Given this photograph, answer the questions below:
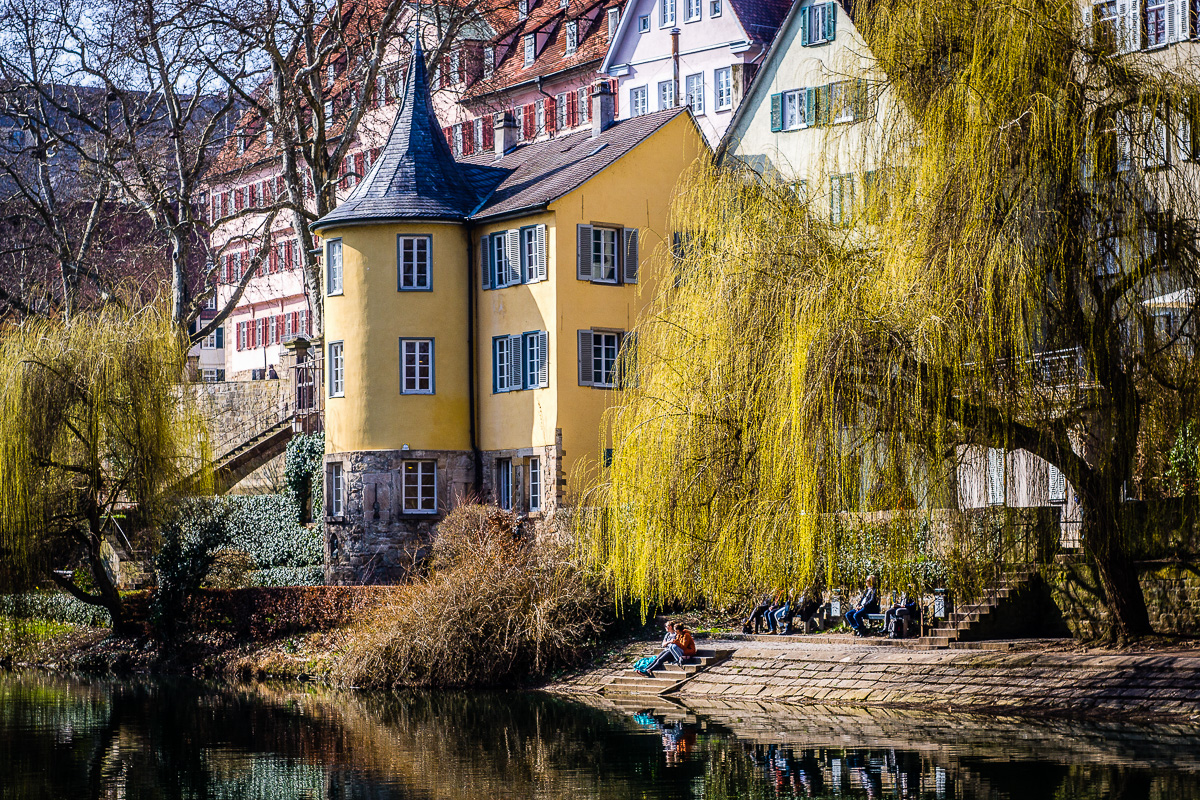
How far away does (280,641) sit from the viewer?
39.7 meters

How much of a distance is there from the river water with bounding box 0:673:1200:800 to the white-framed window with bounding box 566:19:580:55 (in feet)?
142

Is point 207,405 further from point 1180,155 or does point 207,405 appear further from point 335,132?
point 1180,155

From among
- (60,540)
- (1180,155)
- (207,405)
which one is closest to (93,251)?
(207,405)

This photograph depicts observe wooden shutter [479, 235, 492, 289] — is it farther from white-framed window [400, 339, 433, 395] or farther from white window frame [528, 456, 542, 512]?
white window frame [528, 456, 542, 512]

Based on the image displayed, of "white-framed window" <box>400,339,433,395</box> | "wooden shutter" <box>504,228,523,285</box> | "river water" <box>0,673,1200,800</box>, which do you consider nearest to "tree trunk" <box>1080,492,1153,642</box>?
"river water" <box>0,673,1200,800</box>

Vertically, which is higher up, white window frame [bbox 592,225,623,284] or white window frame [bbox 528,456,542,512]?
white window frame [bbox 592,225,623,284]

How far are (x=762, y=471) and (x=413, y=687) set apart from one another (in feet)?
44.5

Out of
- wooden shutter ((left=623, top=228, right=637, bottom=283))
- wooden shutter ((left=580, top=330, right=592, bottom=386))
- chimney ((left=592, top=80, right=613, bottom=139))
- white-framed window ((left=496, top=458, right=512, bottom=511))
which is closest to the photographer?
wooden shutter ((left=580, top=330, right=592, bottom=386))

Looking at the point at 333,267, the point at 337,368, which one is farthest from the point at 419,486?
the point at 333,267

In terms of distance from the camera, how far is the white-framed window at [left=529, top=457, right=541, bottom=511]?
4247 centimetres

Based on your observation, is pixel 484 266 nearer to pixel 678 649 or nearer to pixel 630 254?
pixel 630 254

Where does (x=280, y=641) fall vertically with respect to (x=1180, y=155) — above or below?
below

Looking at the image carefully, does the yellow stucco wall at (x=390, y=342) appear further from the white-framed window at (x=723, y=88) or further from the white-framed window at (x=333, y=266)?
the white-framed window at (x=723, y=88)

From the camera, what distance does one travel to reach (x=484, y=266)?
146 feet
